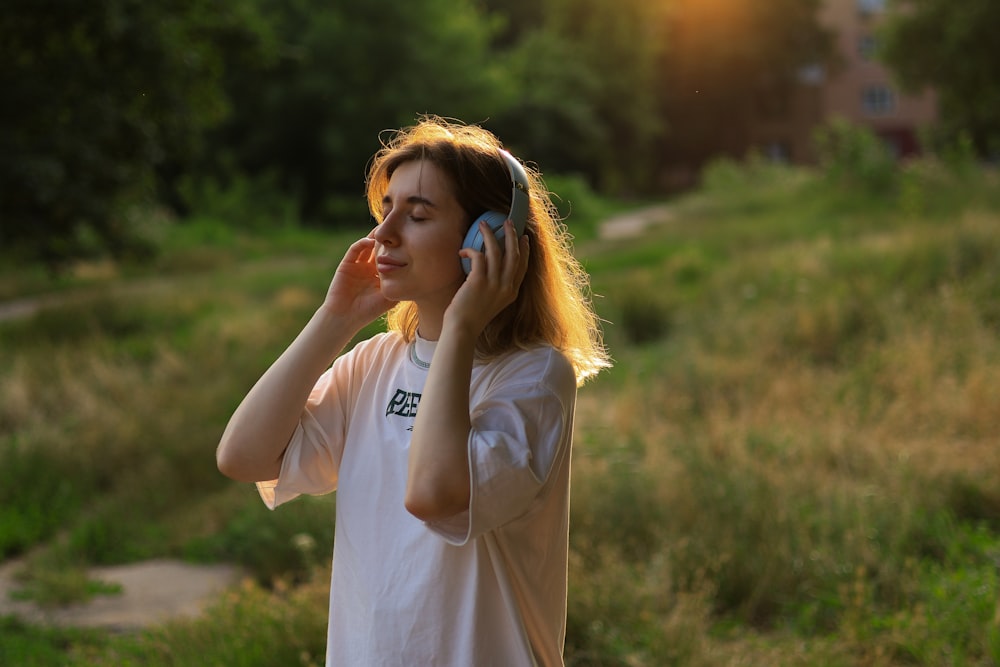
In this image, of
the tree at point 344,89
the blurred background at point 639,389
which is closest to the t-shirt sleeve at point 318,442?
the blurred background at point 639,389

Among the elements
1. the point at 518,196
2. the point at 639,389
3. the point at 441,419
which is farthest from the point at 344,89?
the point at 441,419

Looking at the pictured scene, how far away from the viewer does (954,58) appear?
2044cm

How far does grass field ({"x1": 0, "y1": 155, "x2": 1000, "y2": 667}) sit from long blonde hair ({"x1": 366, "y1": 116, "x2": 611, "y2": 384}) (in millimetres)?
2200

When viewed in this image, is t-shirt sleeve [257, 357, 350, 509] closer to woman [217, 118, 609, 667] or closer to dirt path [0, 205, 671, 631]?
woman [217, 118, 609, 667]

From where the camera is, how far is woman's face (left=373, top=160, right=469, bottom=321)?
1.99 metres

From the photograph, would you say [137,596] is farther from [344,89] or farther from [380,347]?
[344,89]

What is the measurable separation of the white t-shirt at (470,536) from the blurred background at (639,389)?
2015 mm

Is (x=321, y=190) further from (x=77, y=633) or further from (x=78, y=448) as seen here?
(x=77, y=633)

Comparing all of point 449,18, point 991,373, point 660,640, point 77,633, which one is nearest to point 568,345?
point 660,640

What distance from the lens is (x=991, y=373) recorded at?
269 inches

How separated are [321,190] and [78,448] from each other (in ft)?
84.4

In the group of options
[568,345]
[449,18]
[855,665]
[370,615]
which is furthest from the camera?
[449,18]

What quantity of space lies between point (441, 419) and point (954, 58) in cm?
2117

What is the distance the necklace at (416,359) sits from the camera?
2.05 metres
